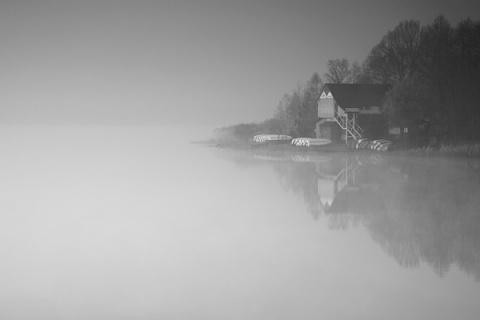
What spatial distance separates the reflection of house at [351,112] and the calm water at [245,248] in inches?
706

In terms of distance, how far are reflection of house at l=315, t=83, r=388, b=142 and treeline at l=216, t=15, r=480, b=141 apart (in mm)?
2225

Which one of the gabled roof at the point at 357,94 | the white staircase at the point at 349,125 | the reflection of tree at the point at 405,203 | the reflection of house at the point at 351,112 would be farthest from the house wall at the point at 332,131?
the reflection of tree at the point at 405,203

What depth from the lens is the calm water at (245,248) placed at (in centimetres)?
723

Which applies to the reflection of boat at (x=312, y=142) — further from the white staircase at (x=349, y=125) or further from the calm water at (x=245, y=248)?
the calm water at (x=245, y=248)

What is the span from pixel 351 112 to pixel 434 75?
20.3 ft

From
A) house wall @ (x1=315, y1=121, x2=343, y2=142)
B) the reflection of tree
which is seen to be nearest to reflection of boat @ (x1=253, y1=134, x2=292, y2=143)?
house wall @ (x1=315, y1=121, x2=343, y2=142)

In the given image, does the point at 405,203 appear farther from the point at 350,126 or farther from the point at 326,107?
the point at 326,107

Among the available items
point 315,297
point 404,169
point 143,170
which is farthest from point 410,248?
point 143,170

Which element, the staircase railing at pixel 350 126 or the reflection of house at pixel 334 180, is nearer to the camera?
the reflection of house at pixel 334 180

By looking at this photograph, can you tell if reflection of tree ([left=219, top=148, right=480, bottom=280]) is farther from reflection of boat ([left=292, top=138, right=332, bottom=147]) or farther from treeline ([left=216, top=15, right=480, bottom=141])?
reflection of boat ([left=292, top=138, right=332, bottom=147])

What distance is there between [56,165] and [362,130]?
2054 centimetres

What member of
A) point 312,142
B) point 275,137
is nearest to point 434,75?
point 312,142

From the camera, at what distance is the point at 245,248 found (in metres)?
10.2

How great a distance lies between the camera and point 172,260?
940 centimetres
